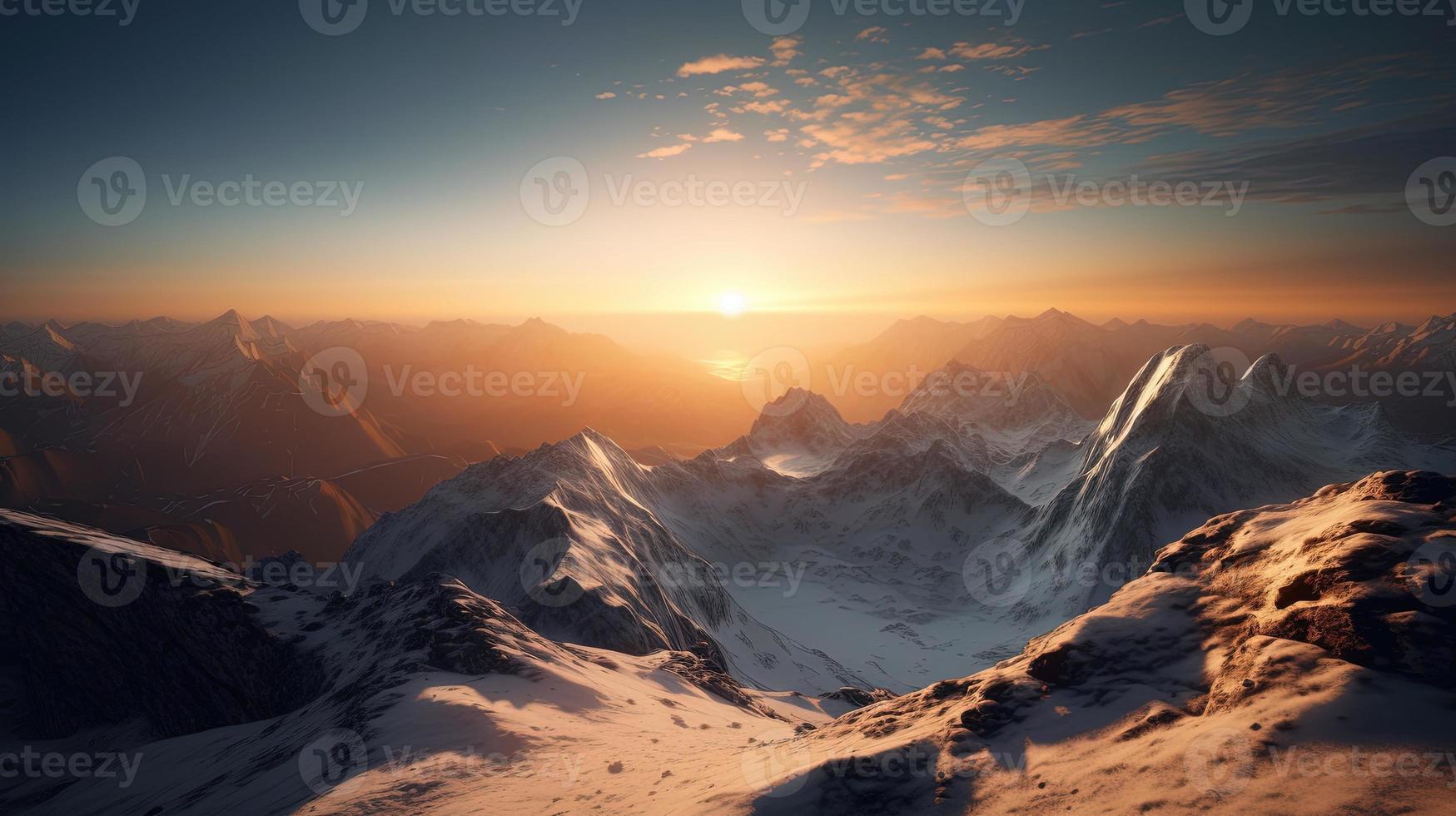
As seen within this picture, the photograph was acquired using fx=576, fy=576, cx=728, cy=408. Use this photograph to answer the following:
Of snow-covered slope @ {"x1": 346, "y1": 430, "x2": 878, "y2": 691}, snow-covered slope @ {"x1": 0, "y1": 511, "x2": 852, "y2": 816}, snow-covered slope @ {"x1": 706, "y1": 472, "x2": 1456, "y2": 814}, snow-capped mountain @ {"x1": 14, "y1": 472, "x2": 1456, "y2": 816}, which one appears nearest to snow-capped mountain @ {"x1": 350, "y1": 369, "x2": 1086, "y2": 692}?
snow-covered slope @ {"x1": 346, "y1": 430, "x2": 878, "y2": 691}

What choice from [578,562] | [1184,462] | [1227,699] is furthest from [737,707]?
[1184,462]

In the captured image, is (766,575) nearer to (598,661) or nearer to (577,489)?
(577,489)

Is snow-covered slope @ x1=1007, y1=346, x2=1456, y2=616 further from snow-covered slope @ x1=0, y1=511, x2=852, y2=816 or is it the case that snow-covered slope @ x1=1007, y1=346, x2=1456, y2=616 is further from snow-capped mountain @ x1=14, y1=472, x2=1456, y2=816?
snow-capped mountain @ x1=14, y1=472, x2=1456, y2=816

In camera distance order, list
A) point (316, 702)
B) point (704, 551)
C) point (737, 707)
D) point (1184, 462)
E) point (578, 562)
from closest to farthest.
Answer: point (316, 702) → point (737, 707) → point (578, 562) → point (1184, 462) → point (704, 551)

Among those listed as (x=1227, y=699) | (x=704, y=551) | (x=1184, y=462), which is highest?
(x=1227, y=699)

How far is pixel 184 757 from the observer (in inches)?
1473

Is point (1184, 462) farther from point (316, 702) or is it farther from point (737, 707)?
point (316, 702)

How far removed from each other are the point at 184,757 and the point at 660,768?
34.2m

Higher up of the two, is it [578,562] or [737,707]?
[578,562]

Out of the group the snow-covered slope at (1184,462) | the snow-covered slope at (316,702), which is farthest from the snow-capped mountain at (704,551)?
the snow-covered slope at (1184,462)

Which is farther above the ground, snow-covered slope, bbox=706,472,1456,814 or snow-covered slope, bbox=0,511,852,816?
snow-covered slope, bbox=706,472,1456,814

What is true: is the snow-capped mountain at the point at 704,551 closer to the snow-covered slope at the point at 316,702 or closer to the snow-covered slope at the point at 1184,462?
the snow-covered slope at the point at 316,702

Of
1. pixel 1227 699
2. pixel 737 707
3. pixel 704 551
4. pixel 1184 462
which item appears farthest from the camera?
pixel 704 551

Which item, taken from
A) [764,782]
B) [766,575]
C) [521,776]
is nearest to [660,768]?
[521,776]
